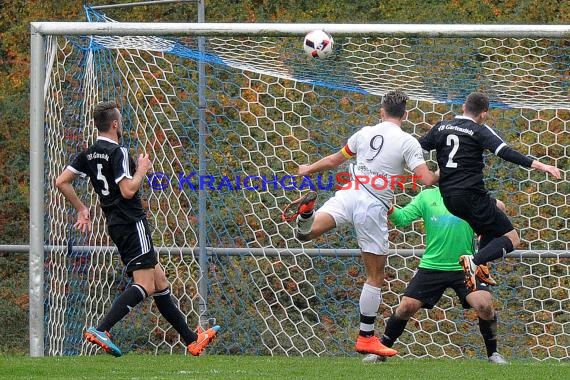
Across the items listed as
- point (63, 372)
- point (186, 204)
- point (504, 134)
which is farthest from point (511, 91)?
point (63, 372)

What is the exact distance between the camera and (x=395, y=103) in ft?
26.7

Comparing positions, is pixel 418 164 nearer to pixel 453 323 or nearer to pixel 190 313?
pixel 453 323

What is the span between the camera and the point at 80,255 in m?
9.83

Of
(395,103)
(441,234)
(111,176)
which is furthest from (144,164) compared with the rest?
(441,234)

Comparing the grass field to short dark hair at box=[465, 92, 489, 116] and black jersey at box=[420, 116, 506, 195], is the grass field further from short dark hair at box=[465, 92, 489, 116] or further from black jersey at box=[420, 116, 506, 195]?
short dark hair at box=[465, 92, 489, 116]

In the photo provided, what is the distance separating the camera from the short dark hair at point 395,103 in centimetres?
813

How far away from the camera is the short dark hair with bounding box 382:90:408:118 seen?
320 inches

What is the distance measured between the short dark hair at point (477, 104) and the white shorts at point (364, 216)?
0.94m

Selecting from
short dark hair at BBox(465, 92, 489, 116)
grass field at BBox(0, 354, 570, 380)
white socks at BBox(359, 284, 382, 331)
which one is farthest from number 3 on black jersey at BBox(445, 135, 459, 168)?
grass field at BBox(0, 354, 570, 380)

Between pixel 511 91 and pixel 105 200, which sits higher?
pixel 511 91

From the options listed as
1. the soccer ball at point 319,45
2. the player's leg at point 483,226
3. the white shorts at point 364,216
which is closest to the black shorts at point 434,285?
the player's leg at point 483,226

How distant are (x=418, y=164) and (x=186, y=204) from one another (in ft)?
11.7

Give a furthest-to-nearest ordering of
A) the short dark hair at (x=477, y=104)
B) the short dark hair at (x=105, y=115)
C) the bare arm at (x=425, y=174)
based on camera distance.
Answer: the short dark hair at (x=105, y=115), the short dark hair at (x=477, y=104), the bare arm at (x=425, y=174)

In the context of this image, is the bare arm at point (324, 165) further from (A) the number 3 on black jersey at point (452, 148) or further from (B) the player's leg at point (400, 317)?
(B) the player's leg at point (400, 317)
